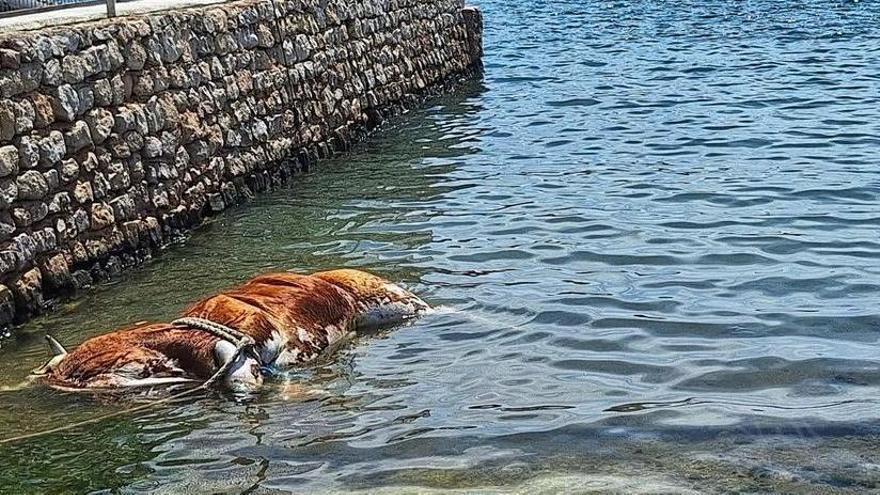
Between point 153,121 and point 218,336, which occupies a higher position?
point 153,121

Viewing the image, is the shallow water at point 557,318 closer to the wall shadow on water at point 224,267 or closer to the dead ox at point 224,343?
the wall shadow on water at point 224,267

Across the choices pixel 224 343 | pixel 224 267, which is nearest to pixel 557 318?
pixel 224 343

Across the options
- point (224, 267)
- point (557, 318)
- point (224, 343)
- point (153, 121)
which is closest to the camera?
point (224, 343)

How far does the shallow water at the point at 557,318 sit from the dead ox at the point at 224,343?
151 mm

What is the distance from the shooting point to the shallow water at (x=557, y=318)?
586cm

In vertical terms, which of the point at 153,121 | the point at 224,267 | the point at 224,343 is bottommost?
the point at 224,267

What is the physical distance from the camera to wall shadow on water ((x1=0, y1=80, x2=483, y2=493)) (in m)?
6.21

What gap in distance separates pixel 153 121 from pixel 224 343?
187 inches

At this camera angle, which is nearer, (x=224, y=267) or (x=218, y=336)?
(x=218, y=336)

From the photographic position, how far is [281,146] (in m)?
13.8

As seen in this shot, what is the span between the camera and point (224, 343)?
6.82 metres

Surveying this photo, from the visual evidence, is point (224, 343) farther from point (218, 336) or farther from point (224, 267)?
point (224, 267)

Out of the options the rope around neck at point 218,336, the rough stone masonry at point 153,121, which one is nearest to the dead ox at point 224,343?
the rope around neck at point 218,336

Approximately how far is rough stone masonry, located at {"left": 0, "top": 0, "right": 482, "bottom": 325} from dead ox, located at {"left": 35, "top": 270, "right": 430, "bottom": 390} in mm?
1989
